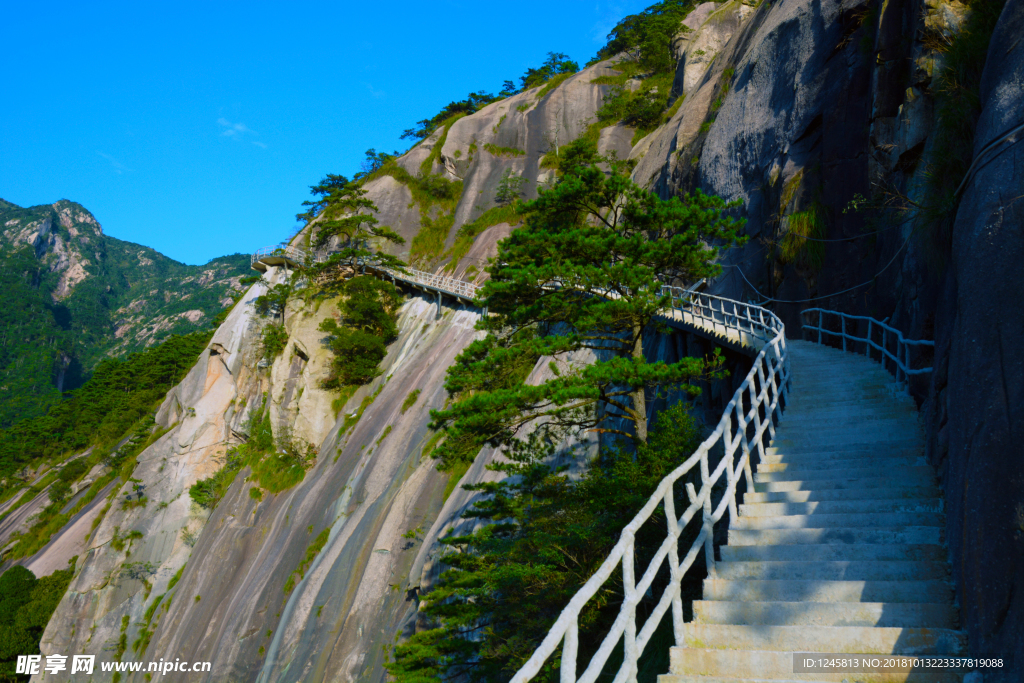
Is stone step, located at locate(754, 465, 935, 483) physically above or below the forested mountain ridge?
below

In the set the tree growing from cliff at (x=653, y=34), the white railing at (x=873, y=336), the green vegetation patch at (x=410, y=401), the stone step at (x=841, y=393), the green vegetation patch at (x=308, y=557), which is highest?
the tree growing from cliff at (x=653, y=34)

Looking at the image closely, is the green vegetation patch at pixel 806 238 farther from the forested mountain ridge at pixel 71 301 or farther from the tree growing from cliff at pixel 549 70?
the forested mountain ridge at pixel 71 301

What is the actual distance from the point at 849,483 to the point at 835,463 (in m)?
0.76

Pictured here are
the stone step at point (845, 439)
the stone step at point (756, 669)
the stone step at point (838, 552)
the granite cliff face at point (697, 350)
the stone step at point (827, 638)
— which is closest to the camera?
the stone step at point (756, 669)

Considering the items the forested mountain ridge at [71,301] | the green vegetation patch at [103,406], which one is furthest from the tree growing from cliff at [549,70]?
the forested mountain ridge at [71,301]

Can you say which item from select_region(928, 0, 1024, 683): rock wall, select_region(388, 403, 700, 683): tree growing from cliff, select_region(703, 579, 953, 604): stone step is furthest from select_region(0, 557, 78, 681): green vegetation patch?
select_region(928, 0, 1024, 683): rock wall

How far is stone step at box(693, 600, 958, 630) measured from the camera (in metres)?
3.95

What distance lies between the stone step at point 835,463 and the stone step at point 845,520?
3.88ft

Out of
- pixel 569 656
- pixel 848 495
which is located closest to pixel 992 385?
pixel 848 495

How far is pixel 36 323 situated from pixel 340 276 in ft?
452

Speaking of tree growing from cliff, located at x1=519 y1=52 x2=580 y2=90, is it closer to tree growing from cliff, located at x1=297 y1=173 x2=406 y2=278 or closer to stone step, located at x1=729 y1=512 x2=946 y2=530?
tree growing from cliff, located at x1=297 y1=173 x2=406 y2=278

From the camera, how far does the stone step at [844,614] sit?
3951mm

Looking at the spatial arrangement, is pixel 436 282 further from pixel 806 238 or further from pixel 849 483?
pixel 849 483

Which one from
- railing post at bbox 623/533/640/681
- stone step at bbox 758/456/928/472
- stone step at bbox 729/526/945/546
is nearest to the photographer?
railing post at bbox 623/533/640/681
